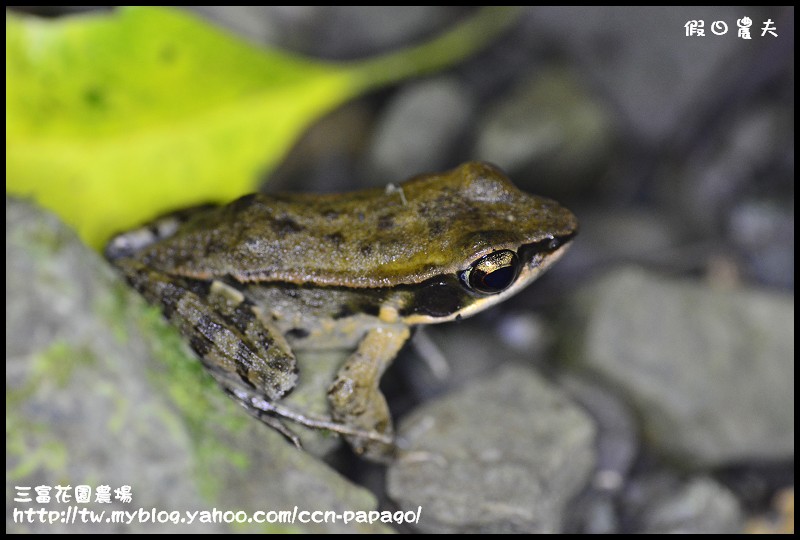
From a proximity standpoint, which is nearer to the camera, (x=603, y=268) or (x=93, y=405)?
(x=93, y=405)

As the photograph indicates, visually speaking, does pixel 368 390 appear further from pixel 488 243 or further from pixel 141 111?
pixel 141 111

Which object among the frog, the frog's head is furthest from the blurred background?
the frog's head

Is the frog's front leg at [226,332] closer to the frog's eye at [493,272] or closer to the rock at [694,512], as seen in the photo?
the frog's eye at [493,272]

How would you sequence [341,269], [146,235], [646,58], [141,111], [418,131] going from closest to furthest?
[341,269] → [146,235] → [141,111] → [418,131] → [646,58]

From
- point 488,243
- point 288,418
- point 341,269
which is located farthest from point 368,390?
point 488,243

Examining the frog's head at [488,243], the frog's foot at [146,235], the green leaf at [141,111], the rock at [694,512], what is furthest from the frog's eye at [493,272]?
the rock at [694,512]

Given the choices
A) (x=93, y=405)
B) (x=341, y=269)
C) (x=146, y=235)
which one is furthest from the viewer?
(x=146, y=235)

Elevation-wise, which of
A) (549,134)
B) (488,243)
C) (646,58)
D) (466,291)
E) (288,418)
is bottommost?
(288,418)

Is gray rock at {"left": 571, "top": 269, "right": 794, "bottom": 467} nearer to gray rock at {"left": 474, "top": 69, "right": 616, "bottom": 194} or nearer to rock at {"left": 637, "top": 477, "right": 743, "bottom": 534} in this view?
rock at {"left": 637, "top": 477, "right": 743, "bottom": 534}
